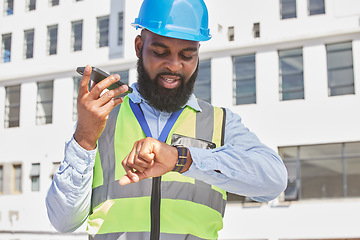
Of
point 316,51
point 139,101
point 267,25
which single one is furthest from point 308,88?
point 139,101

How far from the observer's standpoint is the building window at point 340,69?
810 inches

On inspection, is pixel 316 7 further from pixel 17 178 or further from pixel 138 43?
pixel 138 43

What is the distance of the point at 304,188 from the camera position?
4047cm

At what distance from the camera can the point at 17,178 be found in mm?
25719

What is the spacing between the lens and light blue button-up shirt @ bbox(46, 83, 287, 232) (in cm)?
229

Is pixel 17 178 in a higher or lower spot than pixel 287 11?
lower

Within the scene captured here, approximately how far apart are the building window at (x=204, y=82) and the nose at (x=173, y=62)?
1982 cm

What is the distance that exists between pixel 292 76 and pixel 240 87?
6.85 ft

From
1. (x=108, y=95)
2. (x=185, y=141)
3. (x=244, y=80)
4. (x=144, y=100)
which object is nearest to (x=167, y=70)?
(x=144, y=100)

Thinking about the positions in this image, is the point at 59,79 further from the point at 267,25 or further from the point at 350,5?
the point at 350,5

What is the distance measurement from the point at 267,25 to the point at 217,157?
68.1 feet

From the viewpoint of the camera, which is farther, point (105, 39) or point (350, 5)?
point (105, 39)

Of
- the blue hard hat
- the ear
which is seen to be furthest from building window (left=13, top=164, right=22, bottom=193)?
Result: the blue hard hat

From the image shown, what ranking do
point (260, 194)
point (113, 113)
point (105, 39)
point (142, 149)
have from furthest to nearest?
1. point (105, 39)
2. point (113, 113)
3. point (260, 194)
4. point (142, 149)
